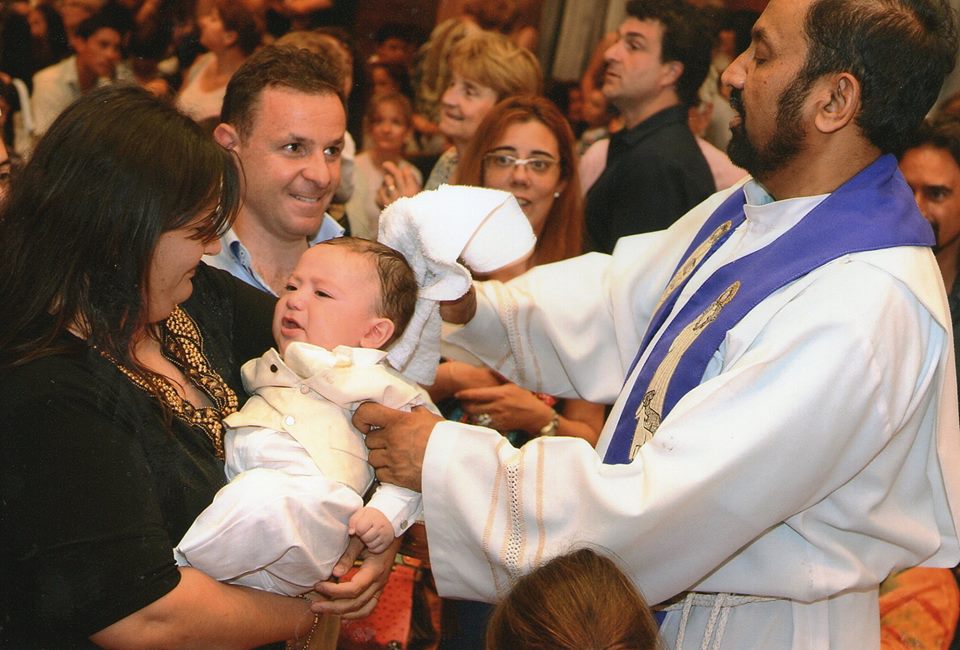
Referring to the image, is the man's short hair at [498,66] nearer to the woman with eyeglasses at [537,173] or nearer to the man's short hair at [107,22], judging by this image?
the woman with eyeglasses at [537,173]

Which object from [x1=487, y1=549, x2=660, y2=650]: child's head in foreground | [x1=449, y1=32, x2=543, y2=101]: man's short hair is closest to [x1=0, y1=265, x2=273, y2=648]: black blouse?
[x1=487, y1=549, x2=660, y2=650]: child's head in foreground

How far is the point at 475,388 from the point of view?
138 inches

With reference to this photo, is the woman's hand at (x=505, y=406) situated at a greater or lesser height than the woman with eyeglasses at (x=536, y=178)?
lesser

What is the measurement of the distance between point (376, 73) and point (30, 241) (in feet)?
15.3

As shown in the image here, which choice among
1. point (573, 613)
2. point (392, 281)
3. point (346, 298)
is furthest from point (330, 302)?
point (573, 613)

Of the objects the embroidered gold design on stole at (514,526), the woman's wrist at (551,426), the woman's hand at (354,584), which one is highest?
the embroidered gold design on stole at (514,526)

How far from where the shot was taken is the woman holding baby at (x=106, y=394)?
70.8 inches

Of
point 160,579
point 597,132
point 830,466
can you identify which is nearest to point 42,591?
point 160,579

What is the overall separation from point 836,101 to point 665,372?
686 millimetres

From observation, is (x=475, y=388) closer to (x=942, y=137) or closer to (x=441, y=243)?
(x=441, y=243)

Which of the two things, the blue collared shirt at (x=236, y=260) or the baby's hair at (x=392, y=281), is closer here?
the baby's hair at (x=392, y=281)

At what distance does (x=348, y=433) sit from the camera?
233 centimetres

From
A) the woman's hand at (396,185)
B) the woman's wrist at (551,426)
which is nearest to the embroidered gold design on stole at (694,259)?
the woman's wrist at (551,426)

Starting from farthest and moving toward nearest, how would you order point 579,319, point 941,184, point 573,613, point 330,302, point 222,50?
point 222,50 → point 941,184 → point 579,319 → point 330,302 → point 573,613
